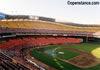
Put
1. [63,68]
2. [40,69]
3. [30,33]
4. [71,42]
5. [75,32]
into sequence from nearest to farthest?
[40,69] < [63,68] < [30,33] < [71,42] < [75,32]

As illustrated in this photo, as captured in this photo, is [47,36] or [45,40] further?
[47,36]

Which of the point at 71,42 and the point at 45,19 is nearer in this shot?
the point at 71,42

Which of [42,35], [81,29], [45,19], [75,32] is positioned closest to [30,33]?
[42,35]

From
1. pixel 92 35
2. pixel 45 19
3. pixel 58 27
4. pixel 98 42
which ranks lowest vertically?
pixel 98 42

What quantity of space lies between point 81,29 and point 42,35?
28906 mm

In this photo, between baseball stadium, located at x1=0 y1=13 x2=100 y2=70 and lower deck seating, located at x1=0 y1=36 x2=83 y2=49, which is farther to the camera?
lower deck seating, located at x1=0 y1=36 x2=83 y2=49

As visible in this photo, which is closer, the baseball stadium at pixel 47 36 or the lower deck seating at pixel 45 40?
the baseball stadium at pixel 47 36

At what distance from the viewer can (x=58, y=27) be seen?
228 ft

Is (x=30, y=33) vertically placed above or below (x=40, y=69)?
above

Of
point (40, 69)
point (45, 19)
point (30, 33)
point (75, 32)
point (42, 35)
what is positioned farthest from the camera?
point (45, 19)

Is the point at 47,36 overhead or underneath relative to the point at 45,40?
overhead

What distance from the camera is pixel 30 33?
5128 centimetres

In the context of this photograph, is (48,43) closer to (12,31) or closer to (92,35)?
(12,31)

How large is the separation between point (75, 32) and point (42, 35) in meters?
21.0
